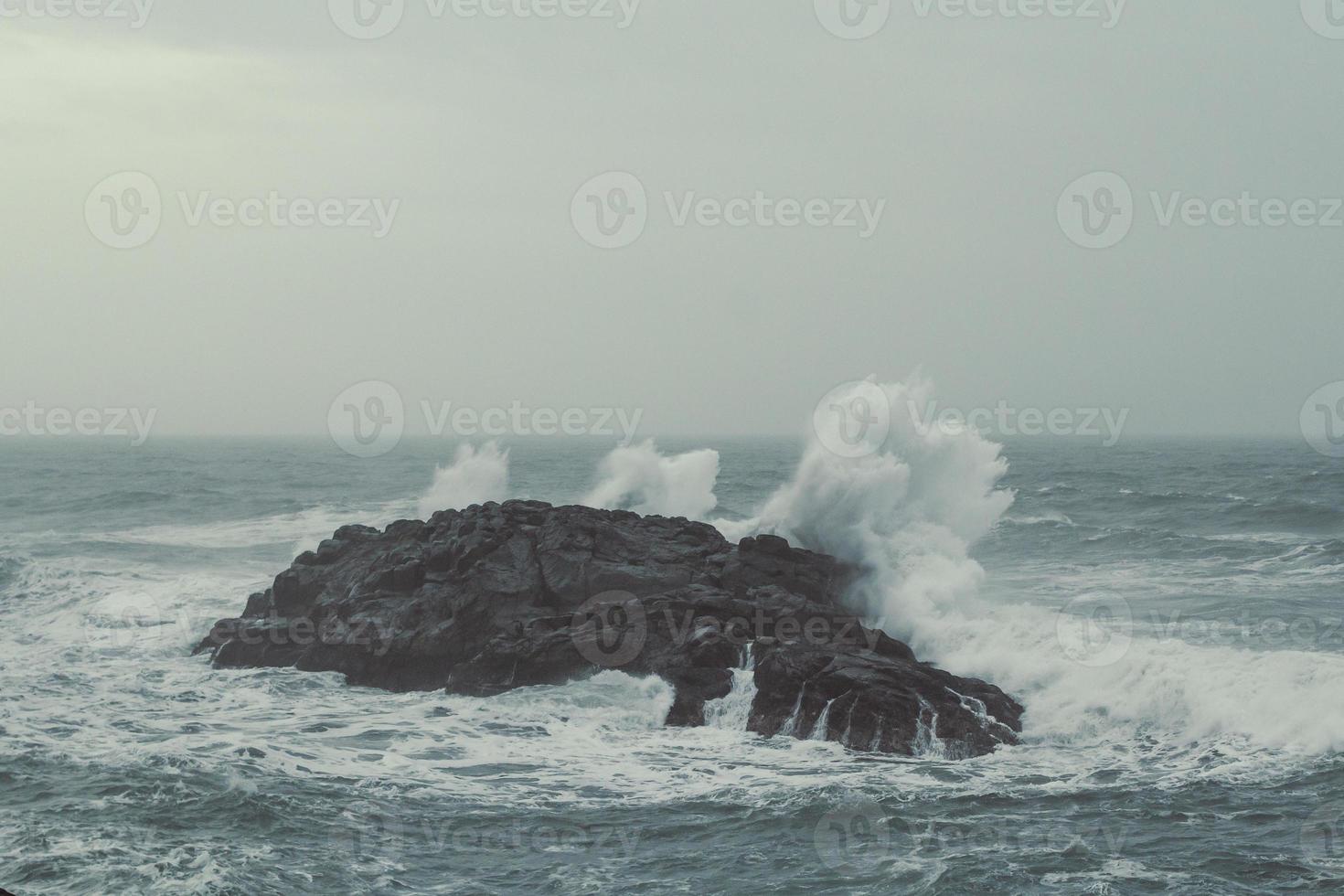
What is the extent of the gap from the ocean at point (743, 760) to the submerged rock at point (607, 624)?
1.89ft

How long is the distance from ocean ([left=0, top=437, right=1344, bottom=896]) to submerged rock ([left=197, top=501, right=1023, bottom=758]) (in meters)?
0.58

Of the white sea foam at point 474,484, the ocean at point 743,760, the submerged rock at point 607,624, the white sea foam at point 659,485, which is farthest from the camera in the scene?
the white sea foam at point 474,484

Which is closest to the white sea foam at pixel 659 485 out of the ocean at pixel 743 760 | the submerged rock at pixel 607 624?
the ocean at pixel 743 760

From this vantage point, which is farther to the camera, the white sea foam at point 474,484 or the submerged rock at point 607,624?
the white sea foam at point 474,484

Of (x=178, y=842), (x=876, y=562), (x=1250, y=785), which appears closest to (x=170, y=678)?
(x=178, y=842)

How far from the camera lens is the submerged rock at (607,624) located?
17922 millimetres

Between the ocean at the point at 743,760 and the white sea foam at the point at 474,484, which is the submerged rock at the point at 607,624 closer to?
the ocean at the point at 743,760

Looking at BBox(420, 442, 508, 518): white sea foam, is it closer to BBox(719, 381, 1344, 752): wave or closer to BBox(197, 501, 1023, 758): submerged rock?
BBox(719, 381, 1344, 752): wave

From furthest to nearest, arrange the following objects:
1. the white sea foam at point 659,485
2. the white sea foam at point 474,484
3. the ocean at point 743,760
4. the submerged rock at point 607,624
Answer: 1. the white sea foam at point 474,484
2. the white sea foam at point 659,485
3. the submerged rock at point 607,624
4. the ocean at point 743,760

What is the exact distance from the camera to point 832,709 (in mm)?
17625

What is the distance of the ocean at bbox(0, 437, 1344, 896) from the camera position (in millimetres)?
12977

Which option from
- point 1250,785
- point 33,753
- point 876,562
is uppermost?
point 876,562

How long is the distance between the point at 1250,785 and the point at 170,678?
18.0 meters

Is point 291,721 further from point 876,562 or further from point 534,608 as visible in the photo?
point 876,562
